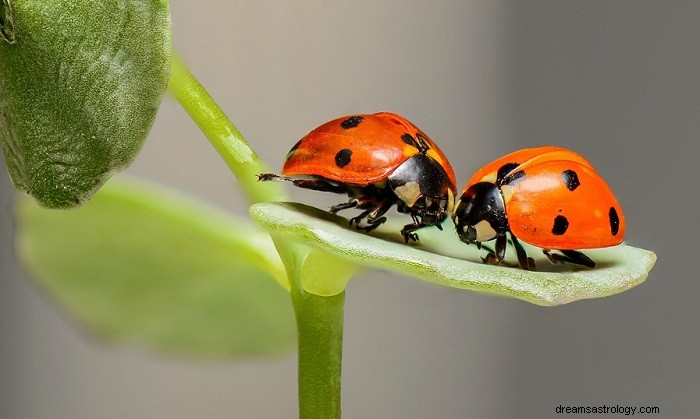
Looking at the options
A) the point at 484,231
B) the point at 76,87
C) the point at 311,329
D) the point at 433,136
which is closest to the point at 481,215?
the point at 484,231

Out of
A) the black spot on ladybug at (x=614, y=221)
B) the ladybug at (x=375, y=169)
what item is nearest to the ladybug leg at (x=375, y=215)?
the ladybug at (x=375, y=169)

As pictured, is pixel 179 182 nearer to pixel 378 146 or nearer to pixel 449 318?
pixel 449 318

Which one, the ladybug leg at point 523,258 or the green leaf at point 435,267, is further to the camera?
the ladybug leg at point 523,258

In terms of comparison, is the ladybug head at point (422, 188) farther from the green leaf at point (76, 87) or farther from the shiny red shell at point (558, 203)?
the green leaf at point (76, 87)

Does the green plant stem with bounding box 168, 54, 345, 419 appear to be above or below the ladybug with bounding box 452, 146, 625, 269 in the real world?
below

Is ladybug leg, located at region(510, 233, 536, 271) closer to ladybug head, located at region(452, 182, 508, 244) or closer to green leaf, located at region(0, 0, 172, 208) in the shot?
ladybug head, located at region(452, 182, 508, 244)

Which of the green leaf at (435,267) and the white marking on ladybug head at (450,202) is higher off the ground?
the green leaf at (435,267)

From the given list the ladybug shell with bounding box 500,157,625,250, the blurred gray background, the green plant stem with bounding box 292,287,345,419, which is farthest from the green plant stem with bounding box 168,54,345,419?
the blurred gray background
